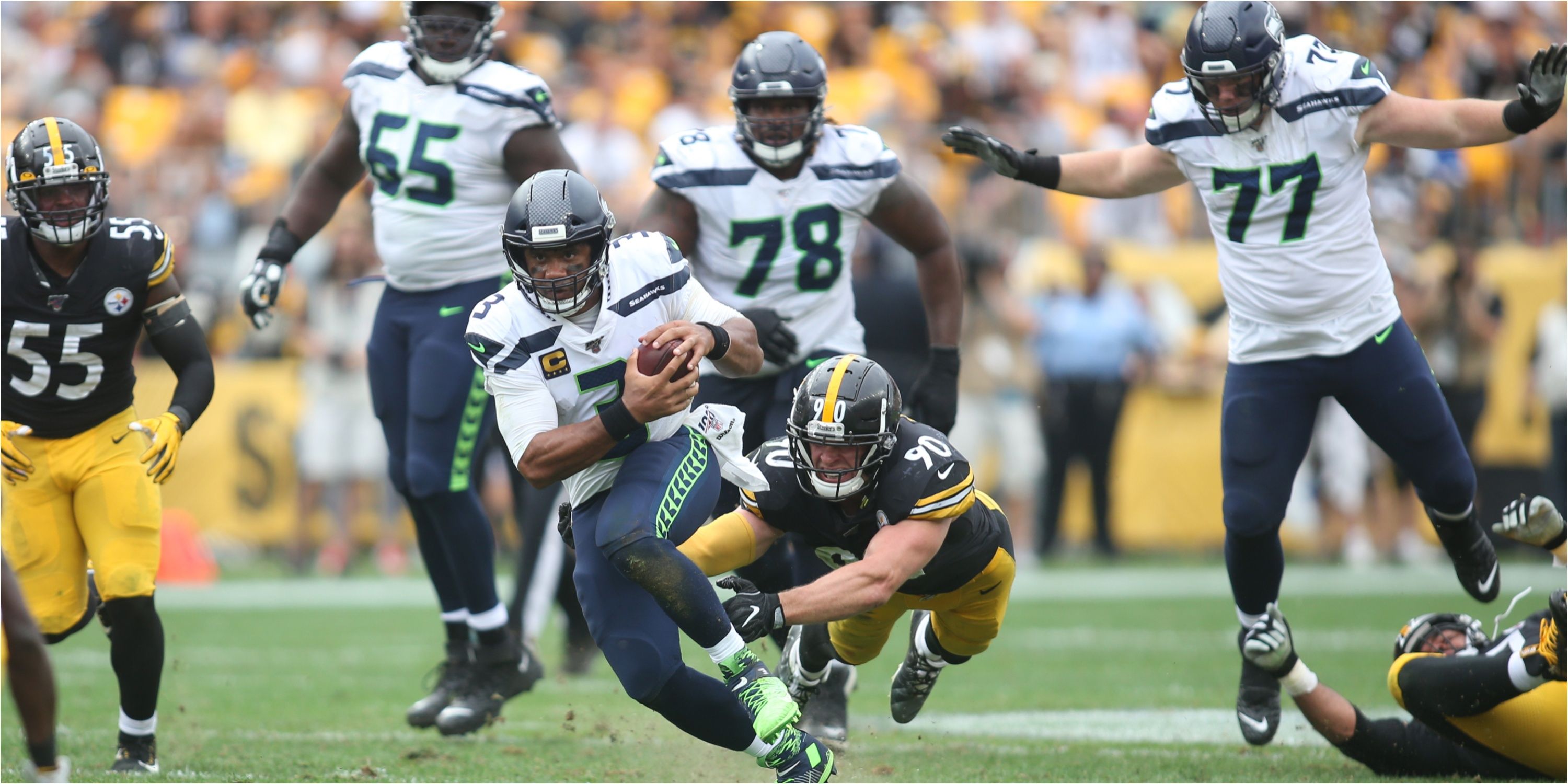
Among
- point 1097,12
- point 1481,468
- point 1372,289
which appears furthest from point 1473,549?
point 1097,12

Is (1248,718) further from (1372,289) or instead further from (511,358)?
(511,358)

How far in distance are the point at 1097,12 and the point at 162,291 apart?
36.5 ft

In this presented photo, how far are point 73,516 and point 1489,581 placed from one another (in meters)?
4.81

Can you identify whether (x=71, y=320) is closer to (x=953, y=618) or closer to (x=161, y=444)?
(x=161, y=444)

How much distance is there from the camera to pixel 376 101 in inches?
236

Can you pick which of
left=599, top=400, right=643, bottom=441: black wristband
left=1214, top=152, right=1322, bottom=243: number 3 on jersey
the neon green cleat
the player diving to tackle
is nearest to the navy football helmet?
left=1214, top=152, right=1322, bottom=243: number 3 on jersey

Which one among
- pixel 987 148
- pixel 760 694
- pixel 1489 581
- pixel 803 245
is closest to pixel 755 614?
pixel 760 694

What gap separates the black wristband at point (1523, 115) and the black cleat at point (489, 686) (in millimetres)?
3824

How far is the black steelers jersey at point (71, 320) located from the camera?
200 inches

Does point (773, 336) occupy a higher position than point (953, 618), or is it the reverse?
point (773, 336)

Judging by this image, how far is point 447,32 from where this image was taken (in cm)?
588

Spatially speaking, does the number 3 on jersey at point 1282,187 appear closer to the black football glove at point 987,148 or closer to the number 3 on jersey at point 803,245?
the black football glove at point 987,148

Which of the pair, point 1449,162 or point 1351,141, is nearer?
point 1351,141

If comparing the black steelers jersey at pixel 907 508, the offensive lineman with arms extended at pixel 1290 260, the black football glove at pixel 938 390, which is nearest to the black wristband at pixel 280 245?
the black steelers jersey at pixel 907 508
